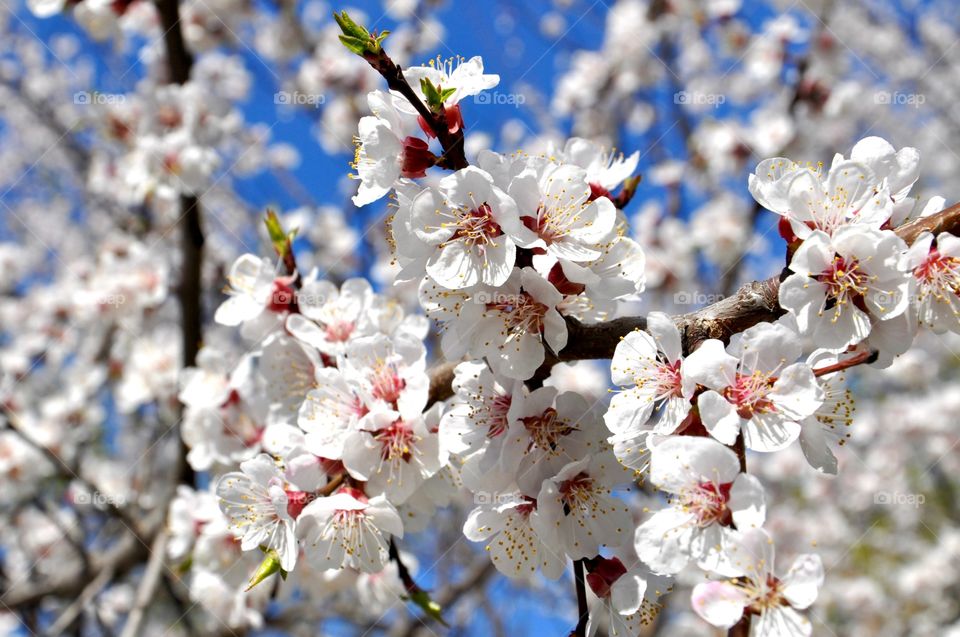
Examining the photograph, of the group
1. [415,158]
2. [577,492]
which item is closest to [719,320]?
[577,492]

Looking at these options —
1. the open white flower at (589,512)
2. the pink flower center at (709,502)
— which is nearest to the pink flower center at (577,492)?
the open white flower at (589,512)

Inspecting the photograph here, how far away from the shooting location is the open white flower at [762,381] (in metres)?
1.21

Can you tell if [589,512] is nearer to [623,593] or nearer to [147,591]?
[623,593]

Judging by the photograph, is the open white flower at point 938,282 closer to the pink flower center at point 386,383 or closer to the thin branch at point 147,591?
the pink flower center at point 386,383

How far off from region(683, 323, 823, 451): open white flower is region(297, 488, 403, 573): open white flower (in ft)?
2.11

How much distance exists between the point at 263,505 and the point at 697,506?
2.80 feet

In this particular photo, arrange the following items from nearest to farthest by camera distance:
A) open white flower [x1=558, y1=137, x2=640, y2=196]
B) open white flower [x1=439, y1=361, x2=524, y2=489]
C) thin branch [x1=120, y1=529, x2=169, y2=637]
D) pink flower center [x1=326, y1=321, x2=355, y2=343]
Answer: open white flower [x1=439, y1=361, x2=524, y2=489], open white flower [x1=558, y1=137, x2=640, y2=196], pink flower center [x1=326, y1=321, x2=355, y2=343], thin branch [x1=120, y1=529, x2=169, y2=637]

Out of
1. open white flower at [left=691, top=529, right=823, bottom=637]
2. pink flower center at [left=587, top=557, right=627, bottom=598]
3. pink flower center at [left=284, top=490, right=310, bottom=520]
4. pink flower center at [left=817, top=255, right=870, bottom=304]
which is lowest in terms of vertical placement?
pink flower center at [left=587, top=557, right=627, bottom=598]

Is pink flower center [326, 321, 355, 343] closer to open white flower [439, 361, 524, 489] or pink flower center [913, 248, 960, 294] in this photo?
open white flower [439, 361, 524, 489]

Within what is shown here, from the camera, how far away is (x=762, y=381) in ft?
4.10

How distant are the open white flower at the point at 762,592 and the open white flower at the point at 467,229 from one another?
584mm

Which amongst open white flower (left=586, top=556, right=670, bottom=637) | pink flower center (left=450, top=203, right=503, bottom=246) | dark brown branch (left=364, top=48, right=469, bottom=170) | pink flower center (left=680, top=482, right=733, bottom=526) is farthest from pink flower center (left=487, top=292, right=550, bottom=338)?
open white flower (left=586, top=556, right=670, bottom=637)

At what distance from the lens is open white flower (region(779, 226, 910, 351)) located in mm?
1185

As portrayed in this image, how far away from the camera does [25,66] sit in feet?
26.4
